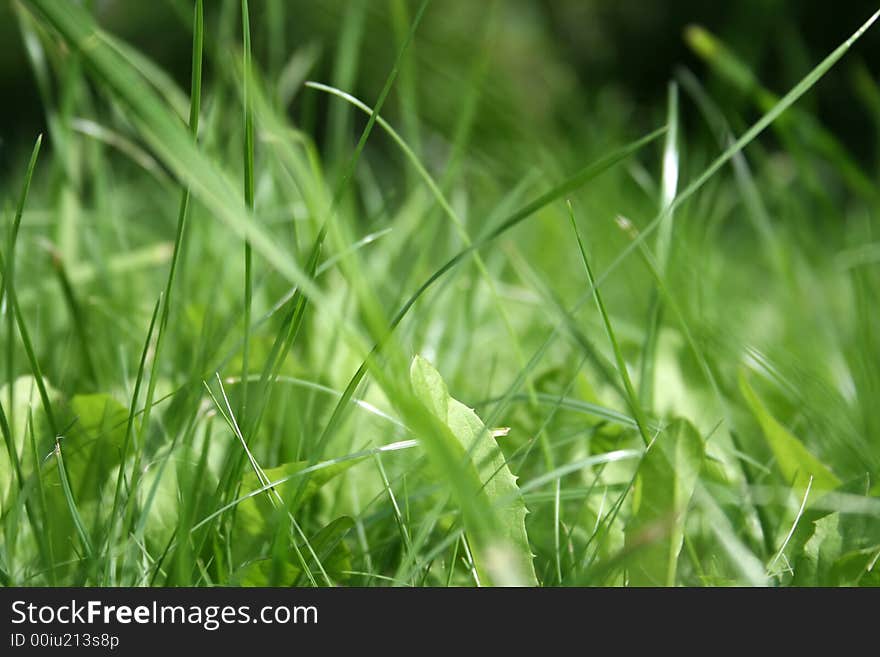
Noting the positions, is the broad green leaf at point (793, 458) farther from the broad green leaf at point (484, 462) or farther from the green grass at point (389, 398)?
the broad green leaf at point (484, 462)

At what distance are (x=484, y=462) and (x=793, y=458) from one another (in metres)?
0.18

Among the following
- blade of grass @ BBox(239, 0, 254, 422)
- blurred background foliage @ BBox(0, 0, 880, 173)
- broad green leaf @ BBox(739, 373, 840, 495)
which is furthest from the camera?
blurred background foliage @ BBox(0, 0, 880, 173)

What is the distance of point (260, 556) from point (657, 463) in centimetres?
18

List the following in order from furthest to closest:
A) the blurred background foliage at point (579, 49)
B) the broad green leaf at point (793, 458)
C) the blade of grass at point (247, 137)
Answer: the blurred background foliage at point (579, 49), the broad green leaf at point (793, 458), the blade of grass at point (247, 137)

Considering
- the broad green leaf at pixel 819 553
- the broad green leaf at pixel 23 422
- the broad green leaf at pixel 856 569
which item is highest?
the broad green leaf at pixel 23 422

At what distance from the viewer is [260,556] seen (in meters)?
0.37

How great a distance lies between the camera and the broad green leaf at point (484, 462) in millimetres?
340

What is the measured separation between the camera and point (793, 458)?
42cm

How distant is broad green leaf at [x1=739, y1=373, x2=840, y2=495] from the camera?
417mm

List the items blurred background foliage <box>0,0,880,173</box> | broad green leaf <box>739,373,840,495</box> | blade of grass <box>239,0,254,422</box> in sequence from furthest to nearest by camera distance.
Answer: blurred background foliage <box>0,0,880,173</box> < broad green leaf <box>739,373,840,495</box> < blade of grass <box>239,0,254,422</box>

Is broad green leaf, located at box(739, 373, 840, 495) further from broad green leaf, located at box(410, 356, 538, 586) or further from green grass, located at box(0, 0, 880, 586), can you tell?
broad green leaf, located at box(410, 356, 538, 586)

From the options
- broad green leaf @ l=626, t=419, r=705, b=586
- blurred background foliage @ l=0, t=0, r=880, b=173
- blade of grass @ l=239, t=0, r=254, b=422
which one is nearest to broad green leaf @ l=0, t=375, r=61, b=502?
blade of grass @ l=239, t=0, r=254, b=422

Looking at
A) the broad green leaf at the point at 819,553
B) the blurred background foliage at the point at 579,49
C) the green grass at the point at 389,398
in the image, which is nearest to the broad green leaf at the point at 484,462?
the green grass at the point at 389,398
